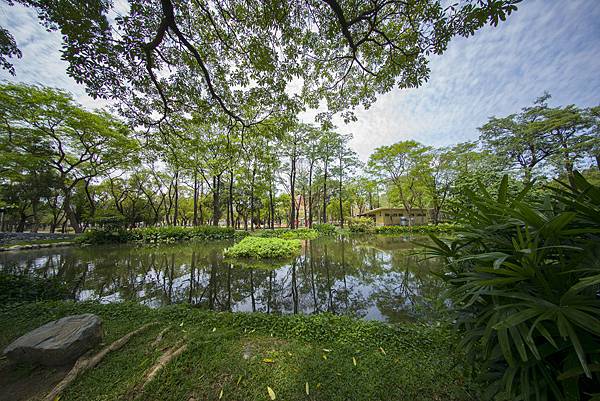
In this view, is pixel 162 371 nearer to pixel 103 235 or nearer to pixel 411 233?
pixel 103 235

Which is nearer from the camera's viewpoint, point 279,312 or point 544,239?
point 544,239

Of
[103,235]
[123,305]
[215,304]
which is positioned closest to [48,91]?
[103,235]

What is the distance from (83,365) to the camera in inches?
81.2

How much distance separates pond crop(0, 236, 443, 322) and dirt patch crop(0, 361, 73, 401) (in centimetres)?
209

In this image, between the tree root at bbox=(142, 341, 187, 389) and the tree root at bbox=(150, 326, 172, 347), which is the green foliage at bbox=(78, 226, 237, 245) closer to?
the tree root at bbox=(150, 326, 172, 347)

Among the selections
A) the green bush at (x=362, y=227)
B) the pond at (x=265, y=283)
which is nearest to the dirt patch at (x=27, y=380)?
the pond at (x=265, y=283)

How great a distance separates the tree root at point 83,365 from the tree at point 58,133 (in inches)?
432

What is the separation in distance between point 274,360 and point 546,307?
7.71 feet

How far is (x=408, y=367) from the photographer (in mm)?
2070

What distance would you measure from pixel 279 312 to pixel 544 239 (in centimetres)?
382

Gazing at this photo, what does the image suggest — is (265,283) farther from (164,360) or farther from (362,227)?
(362,227)

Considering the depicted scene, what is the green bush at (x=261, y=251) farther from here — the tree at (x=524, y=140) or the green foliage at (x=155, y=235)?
the tree at (x=524, y=140)

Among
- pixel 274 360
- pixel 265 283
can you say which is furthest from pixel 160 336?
pixel 265 283

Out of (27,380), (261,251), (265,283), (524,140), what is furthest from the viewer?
(524,140)
